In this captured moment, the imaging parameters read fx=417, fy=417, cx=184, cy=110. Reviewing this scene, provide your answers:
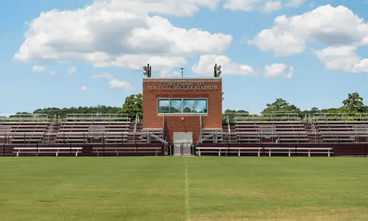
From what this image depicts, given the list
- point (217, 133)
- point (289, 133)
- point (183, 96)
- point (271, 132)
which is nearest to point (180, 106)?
point (183, 96)

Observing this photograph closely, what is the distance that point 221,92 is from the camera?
5009 centimetres

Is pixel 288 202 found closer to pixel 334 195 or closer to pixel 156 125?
pixel 334 195

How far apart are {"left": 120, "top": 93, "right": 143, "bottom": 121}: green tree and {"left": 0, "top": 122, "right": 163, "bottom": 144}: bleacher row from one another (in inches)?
1983

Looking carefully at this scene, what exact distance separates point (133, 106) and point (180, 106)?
57.0 metres

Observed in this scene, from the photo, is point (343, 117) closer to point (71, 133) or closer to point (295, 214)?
point (71, 133)

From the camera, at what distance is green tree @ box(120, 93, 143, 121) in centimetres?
10512

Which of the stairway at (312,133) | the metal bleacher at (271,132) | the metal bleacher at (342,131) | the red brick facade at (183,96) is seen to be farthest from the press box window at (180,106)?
the metal bleacher at (342,131)

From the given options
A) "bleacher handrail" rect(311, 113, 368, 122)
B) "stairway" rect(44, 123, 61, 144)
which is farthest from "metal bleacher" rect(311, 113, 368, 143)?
"stairway" rect(44, 123, 61, 144)

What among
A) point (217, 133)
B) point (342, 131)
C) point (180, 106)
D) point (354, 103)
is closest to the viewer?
point (217, 133)

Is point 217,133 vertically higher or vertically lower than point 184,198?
higher

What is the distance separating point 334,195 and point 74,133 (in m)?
39.8

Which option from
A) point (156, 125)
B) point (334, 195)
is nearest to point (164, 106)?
point (156, 125)

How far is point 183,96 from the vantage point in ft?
165

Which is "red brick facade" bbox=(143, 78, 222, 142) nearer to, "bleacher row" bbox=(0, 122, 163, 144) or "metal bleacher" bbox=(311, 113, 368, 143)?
"bleacher row" bbox=(0, 122, 163, 144)
